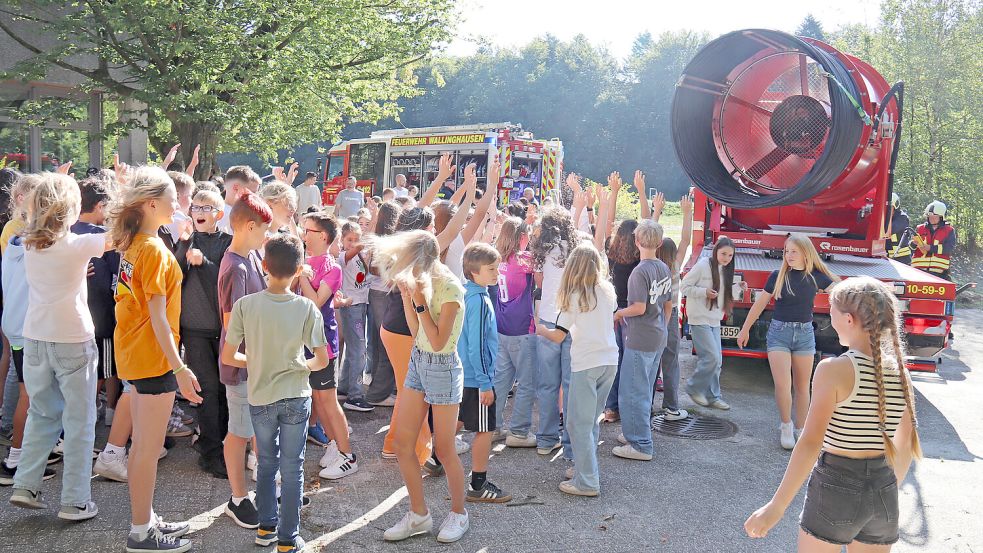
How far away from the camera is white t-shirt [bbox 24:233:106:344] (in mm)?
3908

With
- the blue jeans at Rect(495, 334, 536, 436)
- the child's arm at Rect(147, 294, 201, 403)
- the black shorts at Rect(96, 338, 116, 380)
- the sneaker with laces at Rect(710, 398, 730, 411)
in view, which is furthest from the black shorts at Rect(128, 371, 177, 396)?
the sneaker with laces at Rect(710, 398, 730, 411)

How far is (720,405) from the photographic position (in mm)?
7074

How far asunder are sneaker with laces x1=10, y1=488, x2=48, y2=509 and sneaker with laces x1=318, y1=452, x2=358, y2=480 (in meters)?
1.56

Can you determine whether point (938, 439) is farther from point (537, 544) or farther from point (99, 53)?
point (99, 53)

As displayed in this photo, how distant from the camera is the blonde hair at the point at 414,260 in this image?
3887 mm

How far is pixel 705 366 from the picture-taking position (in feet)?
23.1

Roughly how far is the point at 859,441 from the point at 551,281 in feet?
8.75

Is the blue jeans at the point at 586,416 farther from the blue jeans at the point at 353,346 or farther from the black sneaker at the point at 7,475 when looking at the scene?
the black sneaker at the point at 7,475

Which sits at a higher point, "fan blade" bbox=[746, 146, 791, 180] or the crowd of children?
"fan blade" bbox=[746, 146, 791, 180]

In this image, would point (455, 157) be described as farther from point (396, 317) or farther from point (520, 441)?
point (396, 317)

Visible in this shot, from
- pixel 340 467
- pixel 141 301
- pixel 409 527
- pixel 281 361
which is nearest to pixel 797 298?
pixel 409 527

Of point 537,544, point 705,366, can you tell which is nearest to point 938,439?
point 705,366

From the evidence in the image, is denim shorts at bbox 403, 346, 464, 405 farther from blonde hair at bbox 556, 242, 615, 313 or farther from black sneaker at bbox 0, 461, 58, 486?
black sneaker at bbox 0, 461, 58, 486

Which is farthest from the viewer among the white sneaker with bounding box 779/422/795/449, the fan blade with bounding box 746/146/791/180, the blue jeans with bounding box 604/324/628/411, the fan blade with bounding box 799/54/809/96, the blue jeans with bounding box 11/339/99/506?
the fan blade with bounding box 746/146/791/180
